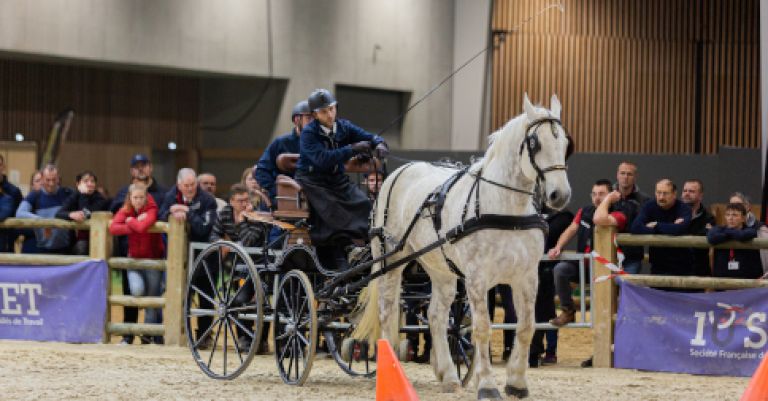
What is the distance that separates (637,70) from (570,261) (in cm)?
1010

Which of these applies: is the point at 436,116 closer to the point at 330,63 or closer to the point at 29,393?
the point at 330,63

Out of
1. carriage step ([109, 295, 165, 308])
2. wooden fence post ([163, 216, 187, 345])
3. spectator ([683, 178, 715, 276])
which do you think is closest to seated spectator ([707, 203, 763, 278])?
spectator ([683, 178, 715, 276])

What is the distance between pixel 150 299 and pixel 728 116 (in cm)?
1150

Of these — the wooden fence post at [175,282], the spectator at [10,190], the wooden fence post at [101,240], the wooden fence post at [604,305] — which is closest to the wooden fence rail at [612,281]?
the wooden fence post at [604,305]

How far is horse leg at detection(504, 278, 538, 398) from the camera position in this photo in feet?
21.7

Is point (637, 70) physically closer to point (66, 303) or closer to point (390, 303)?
point (66, 303)

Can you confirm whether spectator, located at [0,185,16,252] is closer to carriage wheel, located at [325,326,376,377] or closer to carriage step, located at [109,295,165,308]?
carriage step, located at [109,295,165,308]

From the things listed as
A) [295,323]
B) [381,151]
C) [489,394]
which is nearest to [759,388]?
[489,394]

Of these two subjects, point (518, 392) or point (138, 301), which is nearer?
point (518, 392)

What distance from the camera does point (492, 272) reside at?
258 inches

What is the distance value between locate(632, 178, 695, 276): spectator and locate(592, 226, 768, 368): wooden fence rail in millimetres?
176

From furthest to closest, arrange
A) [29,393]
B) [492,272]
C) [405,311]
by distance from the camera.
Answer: [405,311], [29,393], [492,272]

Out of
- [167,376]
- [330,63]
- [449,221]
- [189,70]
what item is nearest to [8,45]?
[189,70]

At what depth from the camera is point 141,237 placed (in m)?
10.8
